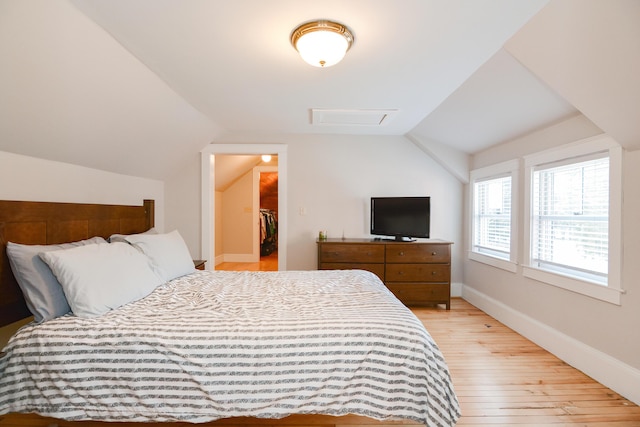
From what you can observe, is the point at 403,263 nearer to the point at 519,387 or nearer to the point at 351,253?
the point at 351,253

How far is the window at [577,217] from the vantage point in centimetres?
204

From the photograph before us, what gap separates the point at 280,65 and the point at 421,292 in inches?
117

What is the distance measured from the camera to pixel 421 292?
3500 mm

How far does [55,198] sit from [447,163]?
4.16m

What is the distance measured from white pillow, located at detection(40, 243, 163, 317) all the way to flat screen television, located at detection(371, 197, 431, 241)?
2.71 m

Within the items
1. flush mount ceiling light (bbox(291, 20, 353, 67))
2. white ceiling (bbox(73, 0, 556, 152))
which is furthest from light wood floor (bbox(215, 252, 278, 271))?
flush mount ceiling light (bbox(291, 20, 353, 67))

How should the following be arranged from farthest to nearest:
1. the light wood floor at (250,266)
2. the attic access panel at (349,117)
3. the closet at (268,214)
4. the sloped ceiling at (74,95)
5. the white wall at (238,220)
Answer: the closet at (268,214), the white wall at (238,220), the light wood floor at (250,266), the attic access panel at (349,117), the sloped ceiling at (74,95)

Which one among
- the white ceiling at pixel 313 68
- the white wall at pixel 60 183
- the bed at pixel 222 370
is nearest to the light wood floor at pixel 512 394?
the bed at pixel 222 370

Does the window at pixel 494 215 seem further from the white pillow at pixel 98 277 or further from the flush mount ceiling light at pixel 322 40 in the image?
the white pillow at pixel 98 277

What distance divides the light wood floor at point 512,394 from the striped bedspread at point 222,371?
431 millimetres

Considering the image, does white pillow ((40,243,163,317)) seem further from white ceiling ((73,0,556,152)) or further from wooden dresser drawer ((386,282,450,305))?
wooden dresser drawer ((386,282,450,305))

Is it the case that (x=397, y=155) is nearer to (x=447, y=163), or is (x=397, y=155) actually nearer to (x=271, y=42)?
(x=447, y=163)

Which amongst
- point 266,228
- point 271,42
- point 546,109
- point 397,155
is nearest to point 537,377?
point 546,109

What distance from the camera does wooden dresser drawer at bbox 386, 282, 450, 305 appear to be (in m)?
3.49
